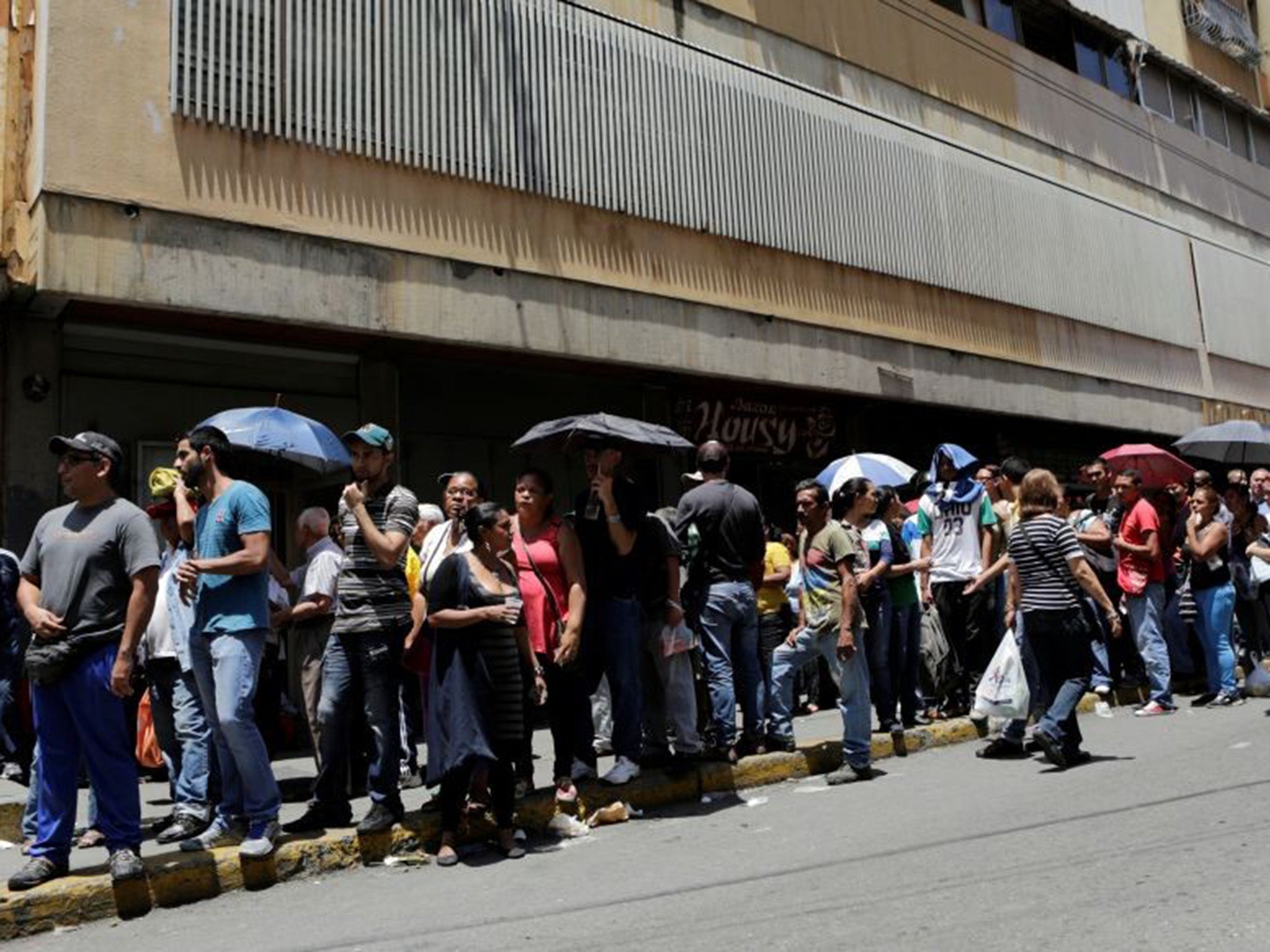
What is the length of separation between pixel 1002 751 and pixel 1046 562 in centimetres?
146

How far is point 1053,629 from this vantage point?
7.80 m

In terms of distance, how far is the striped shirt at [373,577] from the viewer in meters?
6.27

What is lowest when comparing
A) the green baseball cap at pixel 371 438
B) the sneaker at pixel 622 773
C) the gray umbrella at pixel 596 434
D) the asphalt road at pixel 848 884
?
the asphalt road at pixel 848 884

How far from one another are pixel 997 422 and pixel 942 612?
34.3 ft

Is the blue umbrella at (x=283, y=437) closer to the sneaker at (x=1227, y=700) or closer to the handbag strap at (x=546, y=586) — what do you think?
the handbag strap at (x=546, y=586)

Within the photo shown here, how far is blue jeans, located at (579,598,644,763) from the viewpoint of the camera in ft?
23.2

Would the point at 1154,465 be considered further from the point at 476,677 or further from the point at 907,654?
the point at 476,677

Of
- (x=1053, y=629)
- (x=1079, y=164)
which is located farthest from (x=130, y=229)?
(x=1079, y=164)

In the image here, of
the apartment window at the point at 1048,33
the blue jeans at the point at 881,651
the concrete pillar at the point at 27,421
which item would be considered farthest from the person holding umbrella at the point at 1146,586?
the apartment window at the point at 1048,33

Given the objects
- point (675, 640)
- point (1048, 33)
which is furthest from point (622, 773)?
point (1048, 33)

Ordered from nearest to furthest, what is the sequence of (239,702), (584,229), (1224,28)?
(239,702), (584,229), (1224,28)

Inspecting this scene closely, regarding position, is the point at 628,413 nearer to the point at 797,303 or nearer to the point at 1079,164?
the point at 797,303

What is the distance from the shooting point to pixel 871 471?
39.1 feet

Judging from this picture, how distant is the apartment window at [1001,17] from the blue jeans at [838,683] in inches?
578
